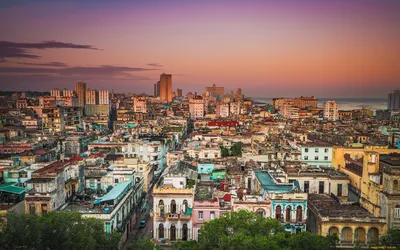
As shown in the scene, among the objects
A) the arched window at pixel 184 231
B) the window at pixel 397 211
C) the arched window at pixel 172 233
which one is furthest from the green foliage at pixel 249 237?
the window at pixel 397 211

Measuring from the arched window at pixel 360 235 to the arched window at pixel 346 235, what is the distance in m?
0.43

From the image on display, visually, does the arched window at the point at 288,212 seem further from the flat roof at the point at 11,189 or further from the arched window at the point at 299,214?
the flat roof at the point at 11,189

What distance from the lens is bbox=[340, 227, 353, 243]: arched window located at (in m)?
30.9

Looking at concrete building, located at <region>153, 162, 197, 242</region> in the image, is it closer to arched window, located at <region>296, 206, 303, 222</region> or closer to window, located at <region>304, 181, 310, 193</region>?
arched window, located at <region>296, 206, 303, 222</region>

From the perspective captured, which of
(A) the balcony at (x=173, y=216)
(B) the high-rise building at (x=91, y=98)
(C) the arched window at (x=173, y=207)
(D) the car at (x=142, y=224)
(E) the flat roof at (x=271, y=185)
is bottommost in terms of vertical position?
(D) the car at (x=142, y=224)

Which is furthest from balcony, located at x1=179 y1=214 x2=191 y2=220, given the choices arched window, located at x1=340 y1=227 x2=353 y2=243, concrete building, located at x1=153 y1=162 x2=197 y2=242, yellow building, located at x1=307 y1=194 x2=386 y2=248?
arched window, located at x1=340 y1=227 x2=353 y2=243

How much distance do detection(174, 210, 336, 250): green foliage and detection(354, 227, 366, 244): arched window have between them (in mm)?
4526

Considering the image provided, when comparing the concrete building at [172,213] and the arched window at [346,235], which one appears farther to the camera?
the concrete building at [172,213]

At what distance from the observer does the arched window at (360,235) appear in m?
30.9

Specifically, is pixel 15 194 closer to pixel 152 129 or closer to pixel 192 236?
pixel 192 236

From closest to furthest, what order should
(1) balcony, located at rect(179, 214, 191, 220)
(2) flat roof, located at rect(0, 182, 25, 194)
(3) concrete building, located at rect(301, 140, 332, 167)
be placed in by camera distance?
(1) balcony, located at rect(179, 214, 191, 220) < (2) flat roof, located at rect(0, 182, 25, 194) < (3) concrete building, located at rect(301, 140, 332, 167)

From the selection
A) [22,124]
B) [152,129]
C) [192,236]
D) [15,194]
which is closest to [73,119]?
[22,124]

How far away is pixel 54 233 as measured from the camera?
26.4m

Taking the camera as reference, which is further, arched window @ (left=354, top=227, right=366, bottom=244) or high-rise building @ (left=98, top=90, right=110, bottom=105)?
high-rise building @ (left=98, top=90, right=110, bottom=105)
